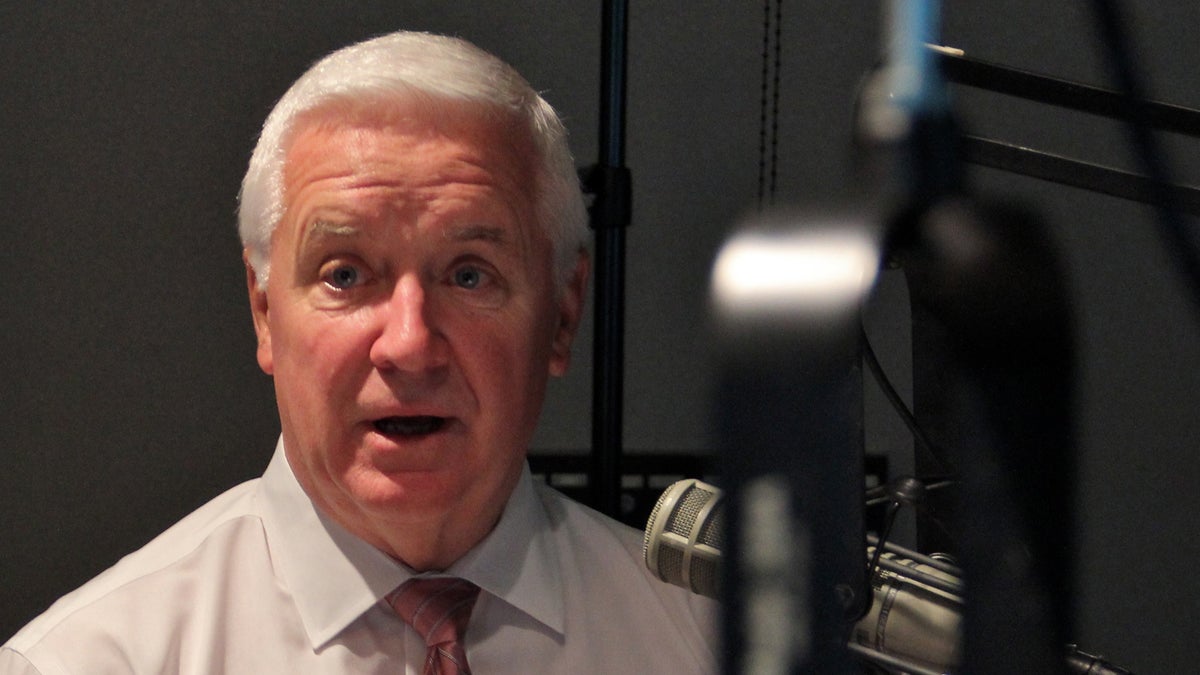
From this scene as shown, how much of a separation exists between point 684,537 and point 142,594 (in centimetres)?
57

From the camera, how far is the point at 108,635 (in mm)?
1132

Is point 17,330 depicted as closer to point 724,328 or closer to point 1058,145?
point 1058,145

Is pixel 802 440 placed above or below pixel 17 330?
above

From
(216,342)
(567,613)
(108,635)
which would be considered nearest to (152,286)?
(216,342)

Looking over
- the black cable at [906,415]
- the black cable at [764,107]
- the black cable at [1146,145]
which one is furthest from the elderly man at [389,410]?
the black cable at [1146,145]

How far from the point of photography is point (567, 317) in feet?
4.34

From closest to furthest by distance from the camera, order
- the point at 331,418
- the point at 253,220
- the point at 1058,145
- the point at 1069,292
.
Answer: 1. the point at 1069,292
2. the point at 331,418
3. the point at 253,220
4. the point at 1058,145

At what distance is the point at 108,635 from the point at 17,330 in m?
0.65

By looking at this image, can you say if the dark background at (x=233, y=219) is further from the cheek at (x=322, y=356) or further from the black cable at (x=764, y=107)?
the cheek at (x=322, y=356)

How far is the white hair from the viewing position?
1.16m

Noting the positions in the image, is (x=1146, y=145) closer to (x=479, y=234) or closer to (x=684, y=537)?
(x=684, y=537)

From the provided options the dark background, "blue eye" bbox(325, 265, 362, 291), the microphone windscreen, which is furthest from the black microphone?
the dark background

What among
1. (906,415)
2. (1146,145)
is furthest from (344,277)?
(1146,145)

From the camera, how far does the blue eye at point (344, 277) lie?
3.76 feet
